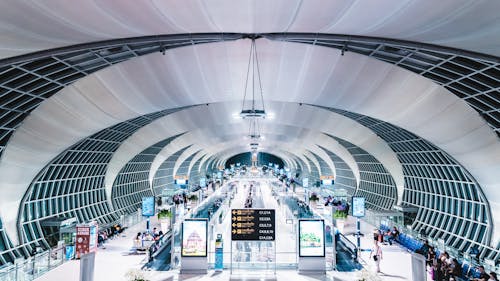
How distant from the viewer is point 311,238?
51.7 feet

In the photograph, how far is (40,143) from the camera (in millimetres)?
20391

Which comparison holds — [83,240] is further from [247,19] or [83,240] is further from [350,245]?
[247,19]

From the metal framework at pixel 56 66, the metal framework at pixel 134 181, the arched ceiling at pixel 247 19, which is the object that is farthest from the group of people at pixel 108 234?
the arched ceiling at pixel 247 19

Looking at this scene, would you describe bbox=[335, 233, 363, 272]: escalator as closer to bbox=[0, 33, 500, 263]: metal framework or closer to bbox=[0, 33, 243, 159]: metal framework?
bbox=[0, 33, 500, 263]: metal framework

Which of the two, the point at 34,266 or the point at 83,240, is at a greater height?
the point at 83,240

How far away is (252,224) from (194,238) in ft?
8.54

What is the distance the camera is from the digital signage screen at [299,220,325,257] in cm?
1548

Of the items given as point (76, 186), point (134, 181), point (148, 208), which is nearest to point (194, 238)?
point (148, 208)

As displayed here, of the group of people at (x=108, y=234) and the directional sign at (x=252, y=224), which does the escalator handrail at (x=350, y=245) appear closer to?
the directional sign at (x=252, y=224)

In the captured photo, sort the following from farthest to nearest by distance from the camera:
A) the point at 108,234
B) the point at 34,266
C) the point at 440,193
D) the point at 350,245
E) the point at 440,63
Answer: the point at 440,193 → the point at 108,234 → the point at 350,245 → the point at 34,266 → the point at 440,63

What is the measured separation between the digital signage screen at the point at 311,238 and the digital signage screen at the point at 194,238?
4074 mm

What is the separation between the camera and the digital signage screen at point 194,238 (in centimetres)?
1553

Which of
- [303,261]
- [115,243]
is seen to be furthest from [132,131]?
[303,261]

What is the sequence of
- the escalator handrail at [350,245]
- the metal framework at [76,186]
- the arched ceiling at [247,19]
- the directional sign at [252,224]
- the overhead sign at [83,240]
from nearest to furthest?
the arched ceiling at [247,19]
the directional sign at [252,224]
the escalator handrail at [350,245]
the overhead sign at [83,240]
the metal framework at [76,186]
